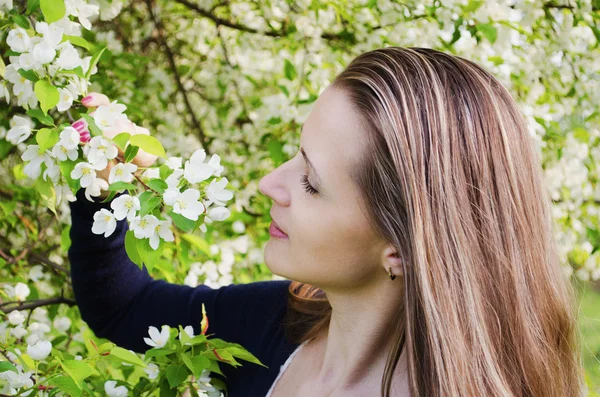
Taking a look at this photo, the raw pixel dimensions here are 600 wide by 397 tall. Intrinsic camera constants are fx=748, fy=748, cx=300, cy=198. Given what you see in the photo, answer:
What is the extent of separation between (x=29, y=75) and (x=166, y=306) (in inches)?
30.2

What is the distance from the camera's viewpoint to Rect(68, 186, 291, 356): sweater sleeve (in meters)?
1.77

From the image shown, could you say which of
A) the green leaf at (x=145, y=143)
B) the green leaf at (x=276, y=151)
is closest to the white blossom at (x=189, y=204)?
the green leaf at (x=145, y=143)

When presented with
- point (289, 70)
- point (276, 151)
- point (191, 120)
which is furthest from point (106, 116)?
point (191, 120)

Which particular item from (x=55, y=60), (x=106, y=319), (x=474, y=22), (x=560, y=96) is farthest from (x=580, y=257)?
(x=55, y=60)

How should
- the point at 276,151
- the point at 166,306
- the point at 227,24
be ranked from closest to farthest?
1. the point at 166,306
2. the point at 276,151
3. the point at 227,24

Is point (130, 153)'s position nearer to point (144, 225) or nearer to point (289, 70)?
point (144, 225)

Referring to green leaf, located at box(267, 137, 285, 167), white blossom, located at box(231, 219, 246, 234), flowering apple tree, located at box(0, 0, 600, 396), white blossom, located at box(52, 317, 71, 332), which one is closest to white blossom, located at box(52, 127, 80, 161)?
flowering apple tree, located at box(0, 0, 600, 396)

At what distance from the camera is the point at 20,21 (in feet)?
4.57

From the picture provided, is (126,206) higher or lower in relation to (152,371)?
higher

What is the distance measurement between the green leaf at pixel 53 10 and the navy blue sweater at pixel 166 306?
51 centimetres

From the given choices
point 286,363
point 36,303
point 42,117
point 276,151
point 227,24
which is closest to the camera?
point 42,117

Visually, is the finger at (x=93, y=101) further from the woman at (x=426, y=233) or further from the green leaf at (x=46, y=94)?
the woman at (x=426, y=233)

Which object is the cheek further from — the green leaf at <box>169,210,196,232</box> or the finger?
the finger

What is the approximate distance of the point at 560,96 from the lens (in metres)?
2.92
